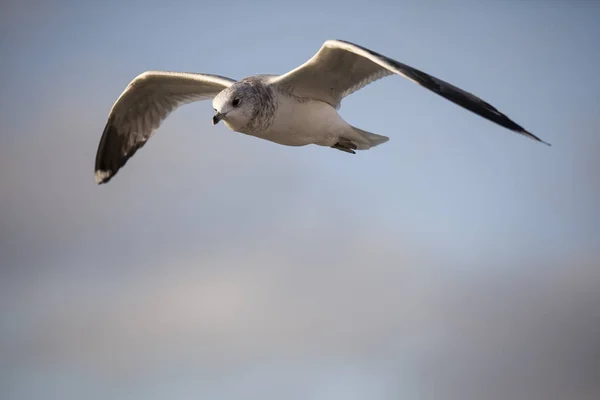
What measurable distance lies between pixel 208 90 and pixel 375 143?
2303 mm

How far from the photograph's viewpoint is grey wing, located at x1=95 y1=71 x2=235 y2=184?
34.9ft

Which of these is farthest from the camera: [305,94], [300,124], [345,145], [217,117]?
[345,145]

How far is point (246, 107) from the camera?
327 inches

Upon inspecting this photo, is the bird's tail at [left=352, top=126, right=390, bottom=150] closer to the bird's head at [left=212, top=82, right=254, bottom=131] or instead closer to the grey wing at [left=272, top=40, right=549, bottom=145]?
the grey wing at [left=272, top=40, right=549, bottom=145]

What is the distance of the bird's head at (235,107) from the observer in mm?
8258

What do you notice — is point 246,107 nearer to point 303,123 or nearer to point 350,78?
point 303,123

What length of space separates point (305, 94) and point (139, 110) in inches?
116

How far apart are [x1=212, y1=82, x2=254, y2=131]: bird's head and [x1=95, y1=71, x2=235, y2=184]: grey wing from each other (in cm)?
205

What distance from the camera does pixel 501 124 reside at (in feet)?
23.8

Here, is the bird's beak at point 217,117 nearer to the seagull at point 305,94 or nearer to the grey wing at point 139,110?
the seagull at point 305,94

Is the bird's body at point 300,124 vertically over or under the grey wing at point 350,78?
under

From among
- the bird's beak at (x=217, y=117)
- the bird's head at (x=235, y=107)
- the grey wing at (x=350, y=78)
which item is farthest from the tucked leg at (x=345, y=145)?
the bird's beak at (x=217, y=117)

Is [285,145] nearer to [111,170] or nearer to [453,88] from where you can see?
[453,88]

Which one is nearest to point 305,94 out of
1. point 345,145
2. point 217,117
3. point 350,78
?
point 350,78
